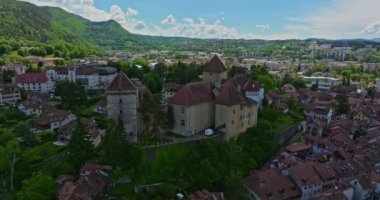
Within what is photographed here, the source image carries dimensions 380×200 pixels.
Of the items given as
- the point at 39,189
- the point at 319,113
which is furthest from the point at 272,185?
the point at 319,113

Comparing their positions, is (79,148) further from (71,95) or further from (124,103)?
(71,95)

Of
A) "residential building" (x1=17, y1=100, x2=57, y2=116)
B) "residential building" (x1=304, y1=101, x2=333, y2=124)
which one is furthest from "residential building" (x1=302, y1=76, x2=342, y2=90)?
"residential building" (x1=17, y1=100, x2=57, y2=116)

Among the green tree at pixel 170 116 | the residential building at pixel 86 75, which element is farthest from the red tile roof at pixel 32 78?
the green tree at pixel 170 116

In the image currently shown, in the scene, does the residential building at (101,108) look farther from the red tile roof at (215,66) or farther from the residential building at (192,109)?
the red tile roof at (215,66)

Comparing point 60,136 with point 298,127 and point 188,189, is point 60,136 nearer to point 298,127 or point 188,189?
point 188,189

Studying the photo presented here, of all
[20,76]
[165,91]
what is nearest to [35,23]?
[20,76]

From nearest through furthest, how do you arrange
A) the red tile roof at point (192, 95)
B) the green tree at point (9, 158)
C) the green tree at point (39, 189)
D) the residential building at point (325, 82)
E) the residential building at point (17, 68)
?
the green tree at point (39, 189)
the green tree at point (9, 158)
the red tile roof at point (192, 95)
the residential building at point (17, 68)
the residential building at point (325, 82)
